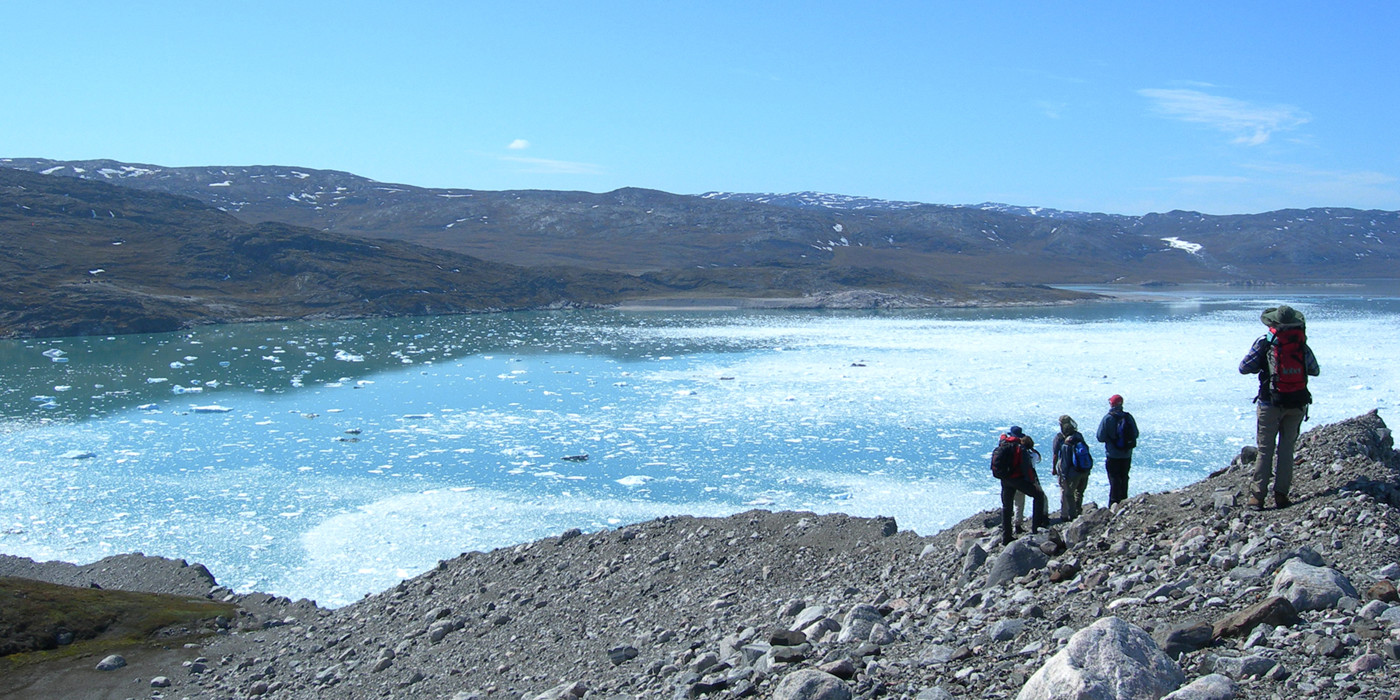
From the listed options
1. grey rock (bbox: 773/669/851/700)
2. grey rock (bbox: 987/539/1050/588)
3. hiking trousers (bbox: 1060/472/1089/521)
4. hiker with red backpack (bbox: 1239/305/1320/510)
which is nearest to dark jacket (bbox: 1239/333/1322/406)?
hiker with red backpack (bbox: 1239/305/1320/510)

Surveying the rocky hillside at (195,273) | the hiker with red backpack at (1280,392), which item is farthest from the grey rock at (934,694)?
the rocky hillside at (195,273)

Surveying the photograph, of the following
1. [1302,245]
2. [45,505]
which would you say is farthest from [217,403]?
[1302,245]

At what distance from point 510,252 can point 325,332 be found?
79.6 metres

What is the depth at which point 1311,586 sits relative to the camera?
193 inches

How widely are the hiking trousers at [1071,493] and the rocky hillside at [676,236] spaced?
4803 inches

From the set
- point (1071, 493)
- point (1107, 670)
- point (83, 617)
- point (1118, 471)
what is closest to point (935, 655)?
point (1107, 670)

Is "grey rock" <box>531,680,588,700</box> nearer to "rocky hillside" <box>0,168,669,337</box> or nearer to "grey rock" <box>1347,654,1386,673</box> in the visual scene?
"grey rock" <box>1347,654,1386,673</box>

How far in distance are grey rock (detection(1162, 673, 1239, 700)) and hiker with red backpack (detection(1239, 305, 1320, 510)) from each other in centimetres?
306

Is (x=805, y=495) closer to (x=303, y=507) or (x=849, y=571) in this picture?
(x=849, y=571)

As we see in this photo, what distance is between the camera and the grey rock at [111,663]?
1018 centimetres


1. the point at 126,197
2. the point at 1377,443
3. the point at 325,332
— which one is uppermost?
the point at 126,197

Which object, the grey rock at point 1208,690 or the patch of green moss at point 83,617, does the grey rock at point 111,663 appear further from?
the grey rock at point 1208,690

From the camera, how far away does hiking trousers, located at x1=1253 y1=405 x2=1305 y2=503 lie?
6660 mm

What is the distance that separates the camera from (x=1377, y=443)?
9.12 m
